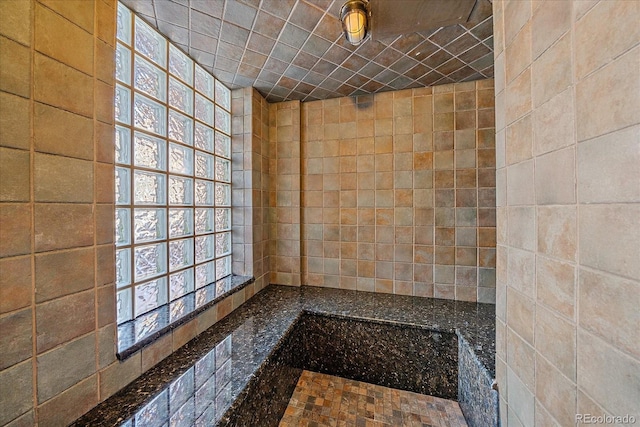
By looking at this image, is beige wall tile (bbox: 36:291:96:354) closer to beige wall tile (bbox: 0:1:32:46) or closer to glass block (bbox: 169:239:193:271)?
glass block (bbox: 169:239:193:271)

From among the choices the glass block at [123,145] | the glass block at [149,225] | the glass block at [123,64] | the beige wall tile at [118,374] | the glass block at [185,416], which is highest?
the glass block at [123,64]

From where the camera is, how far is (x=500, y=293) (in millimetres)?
843

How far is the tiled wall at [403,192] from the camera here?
1820mm

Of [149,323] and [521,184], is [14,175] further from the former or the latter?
[521,184]

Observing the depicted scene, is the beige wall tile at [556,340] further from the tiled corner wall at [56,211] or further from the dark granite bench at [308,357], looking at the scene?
the tiled corner wall at [56,211]

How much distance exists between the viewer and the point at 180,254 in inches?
57.7

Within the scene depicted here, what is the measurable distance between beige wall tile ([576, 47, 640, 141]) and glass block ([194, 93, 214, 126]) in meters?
1.81

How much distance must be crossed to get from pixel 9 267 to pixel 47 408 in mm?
453

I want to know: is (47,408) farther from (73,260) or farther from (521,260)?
(521,260)

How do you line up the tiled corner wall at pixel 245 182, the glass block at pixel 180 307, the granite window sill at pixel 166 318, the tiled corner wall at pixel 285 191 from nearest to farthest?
1. the granite window sill at pixel 166 318
2. the glass block at pixel 180 307
3. the tiled corner wall at pixel 245 182
4. the tiled corner wall at pixel 285 191

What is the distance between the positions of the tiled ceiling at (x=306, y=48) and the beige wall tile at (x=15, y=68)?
0.63 meters

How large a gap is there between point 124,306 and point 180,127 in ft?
3.39

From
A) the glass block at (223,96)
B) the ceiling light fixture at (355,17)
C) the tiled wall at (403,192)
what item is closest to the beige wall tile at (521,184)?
the ceiling light fixture at (355,17)

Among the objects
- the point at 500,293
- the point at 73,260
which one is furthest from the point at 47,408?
the point at 500,293
